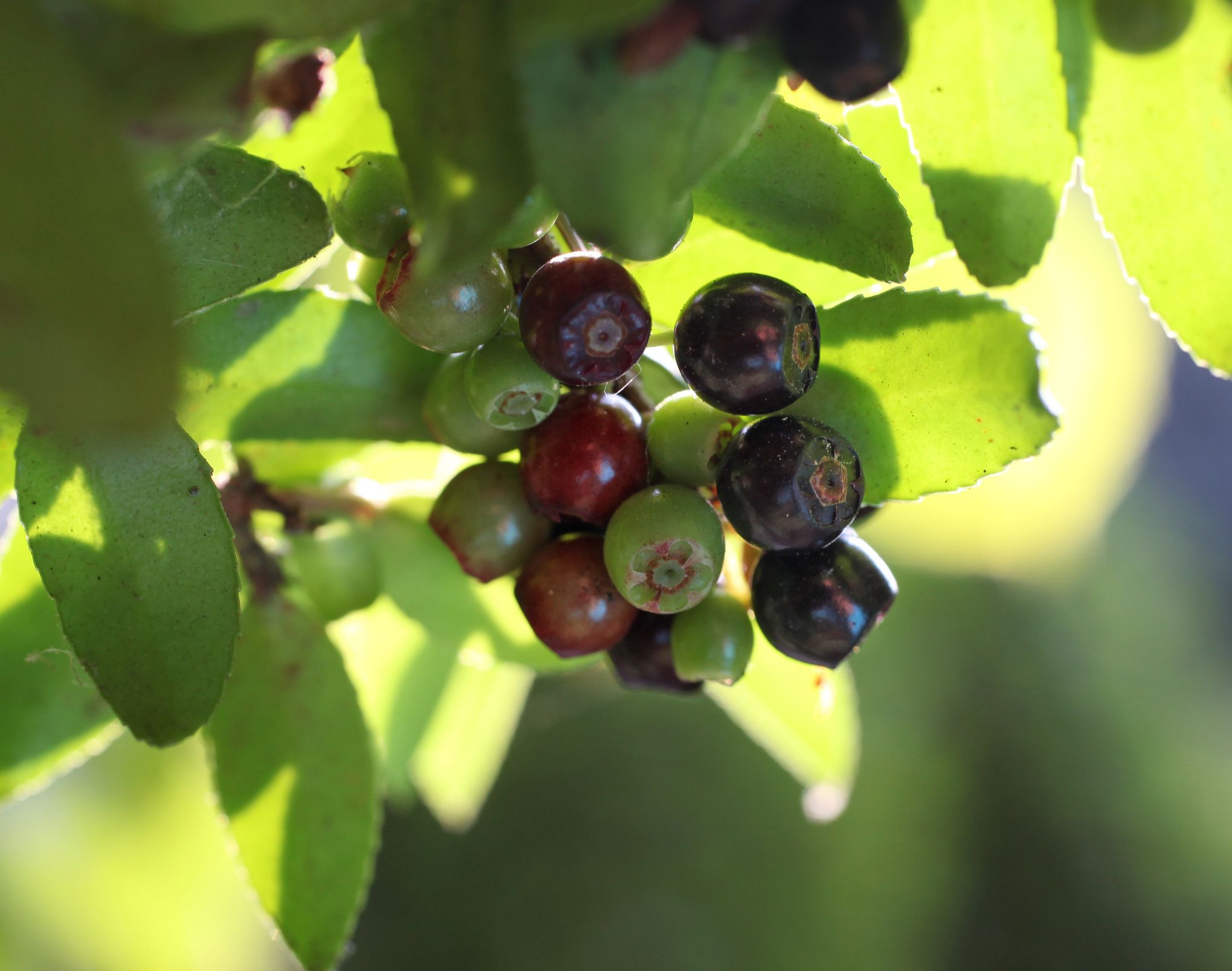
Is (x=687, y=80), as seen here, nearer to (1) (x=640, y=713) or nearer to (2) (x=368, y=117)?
(2) (x=368, y=117)

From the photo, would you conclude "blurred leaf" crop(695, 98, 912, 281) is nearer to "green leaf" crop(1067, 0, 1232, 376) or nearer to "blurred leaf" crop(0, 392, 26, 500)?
"green leaf" crop(1067, 0, 1232, 376)

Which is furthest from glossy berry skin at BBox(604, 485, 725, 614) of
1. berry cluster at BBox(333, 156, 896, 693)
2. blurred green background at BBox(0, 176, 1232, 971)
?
blurred green background at BBox(0, 176, 1232, 971)

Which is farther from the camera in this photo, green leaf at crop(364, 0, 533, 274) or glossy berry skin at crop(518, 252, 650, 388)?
glossy berry skin at crop(518, 252, 650, 388)

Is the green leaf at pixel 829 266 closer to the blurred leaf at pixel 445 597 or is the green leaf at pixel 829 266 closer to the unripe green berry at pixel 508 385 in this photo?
the unripe green berry at pixel 508 385

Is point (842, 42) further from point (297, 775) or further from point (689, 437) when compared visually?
point (297, 775)

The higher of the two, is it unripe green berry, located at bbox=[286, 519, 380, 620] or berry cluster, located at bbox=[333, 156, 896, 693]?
berry cluster, located at bbox=[333, 156, 896, 693]

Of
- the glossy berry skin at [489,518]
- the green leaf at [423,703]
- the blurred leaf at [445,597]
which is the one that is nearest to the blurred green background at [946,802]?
the green leaf at [423,703]

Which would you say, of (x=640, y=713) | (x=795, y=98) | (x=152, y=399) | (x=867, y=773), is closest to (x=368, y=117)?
(x=795, y=98)
